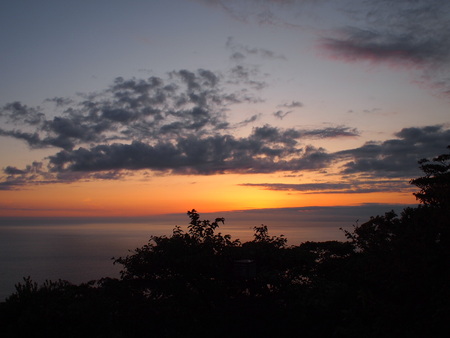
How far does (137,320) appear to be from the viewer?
10547 mm

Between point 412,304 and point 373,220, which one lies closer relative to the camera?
point 412,304

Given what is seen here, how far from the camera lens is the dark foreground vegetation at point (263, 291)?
7.71 metres

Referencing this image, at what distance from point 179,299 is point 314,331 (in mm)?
4296

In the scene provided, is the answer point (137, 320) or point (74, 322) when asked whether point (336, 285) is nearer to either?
point (137, 320)

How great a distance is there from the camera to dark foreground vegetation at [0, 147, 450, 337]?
7711 mm

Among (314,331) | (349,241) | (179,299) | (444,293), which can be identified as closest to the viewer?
(444,293)

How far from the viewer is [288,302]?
11906 mm

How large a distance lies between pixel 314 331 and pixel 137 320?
5.08 metres

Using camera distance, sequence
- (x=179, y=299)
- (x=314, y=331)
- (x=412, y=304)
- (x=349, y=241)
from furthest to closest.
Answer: (x=349, y=241)
(x=179, y=299)
(x=314, y=331)
(x=412, y=304)

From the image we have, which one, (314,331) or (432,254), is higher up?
(432,254)

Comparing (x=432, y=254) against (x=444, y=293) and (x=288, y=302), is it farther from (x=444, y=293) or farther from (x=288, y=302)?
(x=288, y=302)

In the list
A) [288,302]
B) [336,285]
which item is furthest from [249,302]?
[336,285]

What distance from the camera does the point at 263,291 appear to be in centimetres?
1305

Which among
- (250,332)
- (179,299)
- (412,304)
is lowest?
(250,332)
